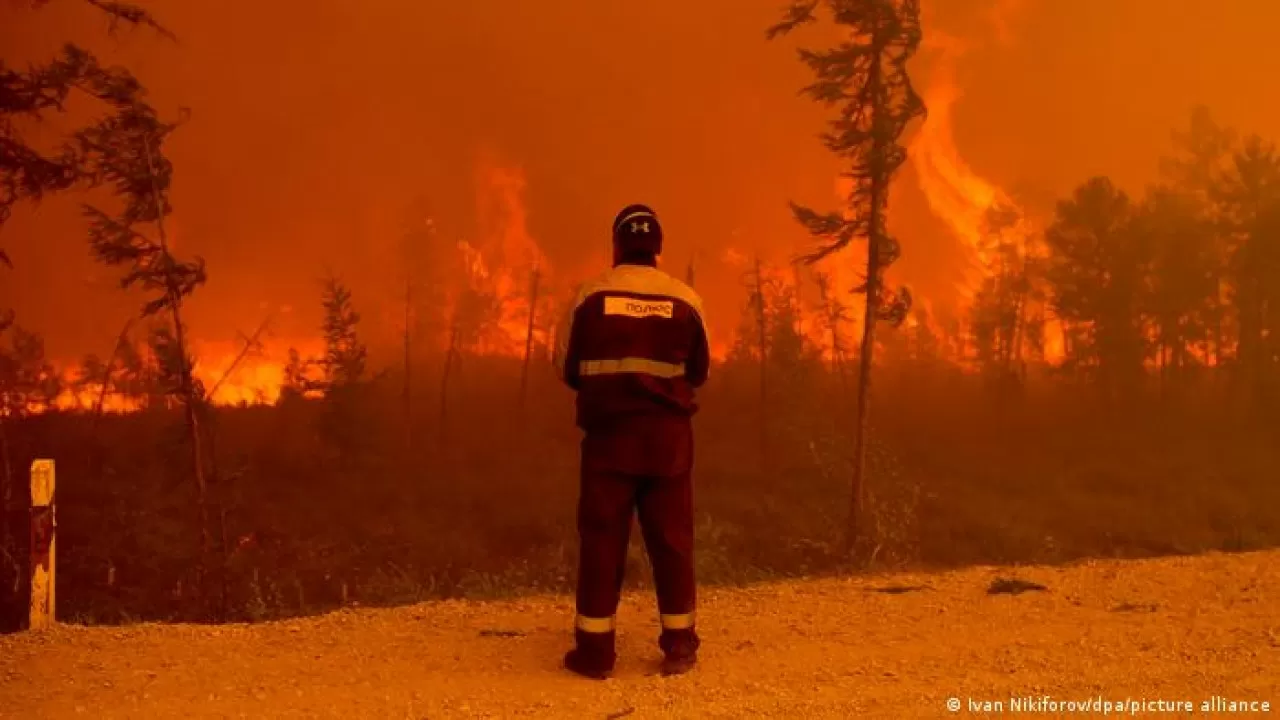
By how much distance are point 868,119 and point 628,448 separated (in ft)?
57.5

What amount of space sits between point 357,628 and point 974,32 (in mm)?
145048

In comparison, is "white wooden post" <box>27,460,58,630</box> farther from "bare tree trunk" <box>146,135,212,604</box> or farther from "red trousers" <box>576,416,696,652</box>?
"bare tree trunk" <box>146,135,212,604</box>

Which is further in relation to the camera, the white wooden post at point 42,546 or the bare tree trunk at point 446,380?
the bare tree trunk at point 446,380

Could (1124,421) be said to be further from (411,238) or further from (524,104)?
(524,104)

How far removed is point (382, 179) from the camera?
13762 cm

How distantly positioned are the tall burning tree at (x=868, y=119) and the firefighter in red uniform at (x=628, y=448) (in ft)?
50.1

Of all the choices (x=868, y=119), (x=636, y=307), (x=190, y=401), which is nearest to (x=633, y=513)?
(x=636, y=307)

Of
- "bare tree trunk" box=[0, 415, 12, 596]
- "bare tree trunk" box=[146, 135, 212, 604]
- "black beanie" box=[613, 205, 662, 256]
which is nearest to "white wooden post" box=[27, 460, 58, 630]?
"bare tree trunk" box=[0, 415, 12, 596]

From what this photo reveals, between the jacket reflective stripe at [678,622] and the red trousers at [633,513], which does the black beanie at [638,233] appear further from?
the jacket reflective stripe at [678,622]

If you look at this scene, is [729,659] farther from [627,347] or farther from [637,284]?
[637,284]

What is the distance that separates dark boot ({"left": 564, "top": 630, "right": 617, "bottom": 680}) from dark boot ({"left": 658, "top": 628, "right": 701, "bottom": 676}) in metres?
0.31

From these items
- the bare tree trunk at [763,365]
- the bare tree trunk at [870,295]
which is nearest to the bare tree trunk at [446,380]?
the bare tree trunk at [763,365]

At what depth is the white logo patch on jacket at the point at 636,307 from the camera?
5121 mm

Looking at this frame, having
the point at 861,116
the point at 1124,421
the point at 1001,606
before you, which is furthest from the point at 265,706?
the point at 1124,421
